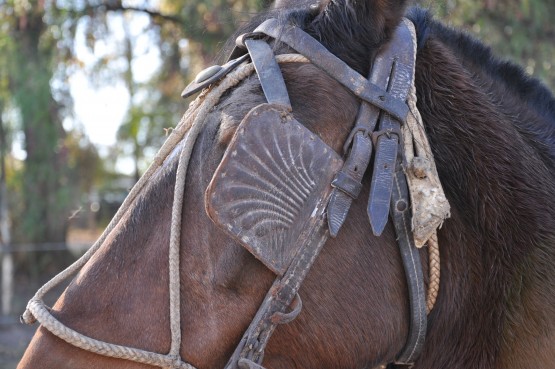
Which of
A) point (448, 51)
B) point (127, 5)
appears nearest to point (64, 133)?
point (127, 5)

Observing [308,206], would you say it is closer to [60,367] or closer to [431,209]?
[431,209]

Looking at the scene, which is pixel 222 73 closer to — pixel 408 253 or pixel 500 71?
pixel 408 253

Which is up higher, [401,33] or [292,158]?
[401,33]

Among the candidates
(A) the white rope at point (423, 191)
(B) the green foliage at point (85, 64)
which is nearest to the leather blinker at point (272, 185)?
(A) the white rope at point (423, 191)

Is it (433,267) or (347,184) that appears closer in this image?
(347,184)

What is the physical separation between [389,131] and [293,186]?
0.31 meters

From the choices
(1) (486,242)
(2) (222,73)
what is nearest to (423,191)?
(1) (486,242)

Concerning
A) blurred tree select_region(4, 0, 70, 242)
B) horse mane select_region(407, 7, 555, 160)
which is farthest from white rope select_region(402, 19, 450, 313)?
blurred tree select_region(4, 0, 70, 242)

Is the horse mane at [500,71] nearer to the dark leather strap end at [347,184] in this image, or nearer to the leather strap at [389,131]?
the leather strap at [389,131]

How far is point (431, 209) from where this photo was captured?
175cm

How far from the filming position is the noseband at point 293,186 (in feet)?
5.32

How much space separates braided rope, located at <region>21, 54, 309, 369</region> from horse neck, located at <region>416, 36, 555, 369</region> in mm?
498

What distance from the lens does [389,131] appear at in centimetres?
176

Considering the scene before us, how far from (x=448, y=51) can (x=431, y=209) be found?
60cm
